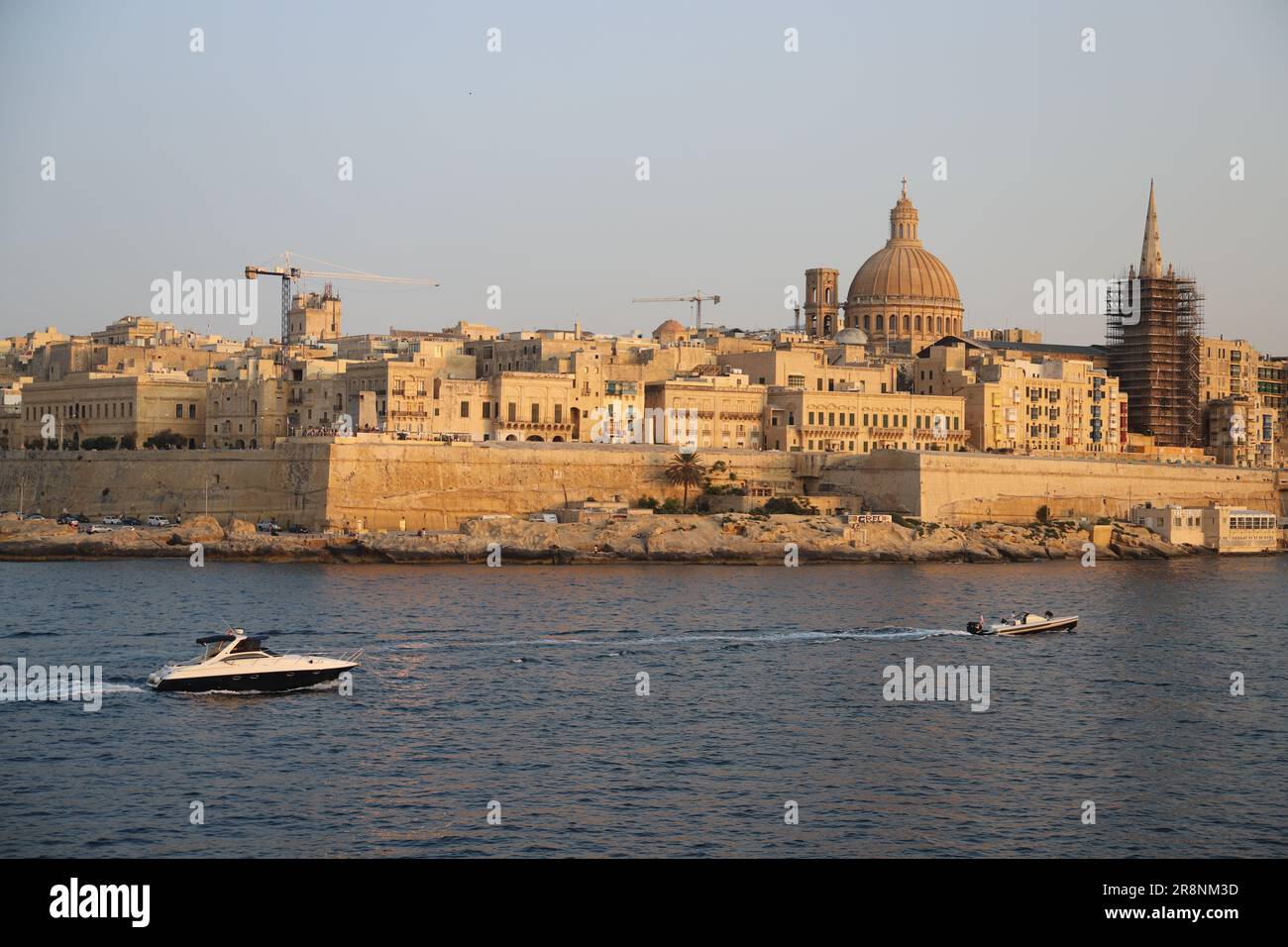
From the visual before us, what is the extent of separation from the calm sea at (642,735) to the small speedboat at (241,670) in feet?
1.03

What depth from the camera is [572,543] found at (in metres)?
55.2

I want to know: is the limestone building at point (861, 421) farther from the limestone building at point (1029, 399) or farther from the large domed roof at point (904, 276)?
the large domed roof at point (904, 276)

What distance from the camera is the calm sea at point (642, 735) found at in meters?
19.3

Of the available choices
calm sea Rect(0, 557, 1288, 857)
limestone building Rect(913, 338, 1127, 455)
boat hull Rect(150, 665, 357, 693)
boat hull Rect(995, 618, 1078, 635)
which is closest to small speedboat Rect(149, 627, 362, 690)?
boat hull Rect(150, 665, 357, 693)

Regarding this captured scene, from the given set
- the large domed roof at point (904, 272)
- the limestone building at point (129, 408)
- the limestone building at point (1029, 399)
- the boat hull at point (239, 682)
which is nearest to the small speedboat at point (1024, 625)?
the boat hull at point (239, 682)

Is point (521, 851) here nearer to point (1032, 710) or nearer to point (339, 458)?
point (1032, 710)

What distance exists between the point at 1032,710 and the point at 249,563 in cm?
3133

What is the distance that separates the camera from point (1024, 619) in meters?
37.3

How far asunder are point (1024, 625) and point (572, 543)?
21190 mm

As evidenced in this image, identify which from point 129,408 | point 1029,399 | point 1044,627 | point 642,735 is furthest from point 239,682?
point 1029,399

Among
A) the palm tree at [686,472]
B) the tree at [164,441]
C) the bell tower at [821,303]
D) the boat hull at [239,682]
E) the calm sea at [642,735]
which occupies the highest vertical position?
the bell tower at [821,303]

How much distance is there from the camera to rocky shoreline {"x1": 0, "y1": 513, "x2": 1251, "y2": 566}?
5400cm

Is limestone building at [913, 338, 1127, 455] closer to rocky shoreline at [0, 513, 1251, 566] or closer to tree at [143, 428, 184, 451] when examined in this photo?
rocky shoreline at [0, 513, 1251, 566]
